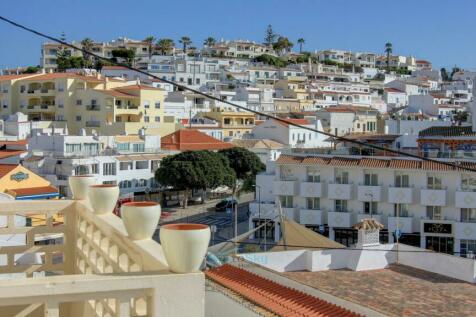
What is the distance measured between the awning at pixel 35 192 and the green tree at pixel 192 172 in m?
12.0

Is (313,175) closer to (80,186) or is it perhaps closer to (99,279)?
(80,186)

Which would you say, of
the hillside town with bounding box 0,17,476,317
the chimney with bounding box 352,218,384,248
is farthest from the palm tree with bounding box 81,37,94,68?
the chimney with bounding box 352,218,384,248

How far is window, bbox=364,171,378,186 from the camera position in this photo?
113 ft

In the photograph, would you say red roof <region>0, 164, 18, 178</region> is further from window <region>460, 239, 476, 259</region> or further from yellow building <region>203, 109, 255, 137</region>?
yellow building <region>203, 109, 255, 137</region>

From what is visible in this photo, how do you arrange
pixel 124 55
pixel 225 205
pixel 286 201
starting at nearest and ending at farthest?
pixel 286 201 < pixel 225 205 < pixel 124 55

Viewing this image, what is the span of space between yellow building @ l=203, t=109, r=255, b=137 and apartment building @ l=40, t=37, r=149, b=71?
32.7 m

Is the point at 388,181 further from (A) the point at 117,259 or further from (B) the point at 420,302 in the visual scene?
(A) the point at 117,259

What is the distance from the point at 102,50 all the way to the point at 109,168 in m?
74.3

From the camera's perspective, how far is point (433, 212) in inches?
1305

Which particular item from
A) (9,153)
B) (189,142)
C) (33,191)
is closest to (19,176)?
(33,191)

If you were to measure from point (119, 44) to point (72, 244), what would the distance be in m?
118

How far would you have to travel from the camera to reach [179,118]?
70.1 meters

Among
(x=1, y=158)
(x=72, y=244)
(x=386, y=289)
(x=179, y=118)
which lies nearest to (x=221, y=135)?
(x=179, y=118)

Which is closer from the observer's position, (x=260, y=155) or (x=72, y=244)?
(x=72, y=244)
